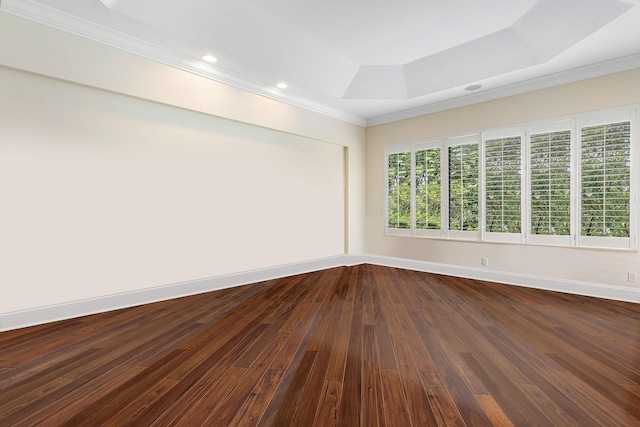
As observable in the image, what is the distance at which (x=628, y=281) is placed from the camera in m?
3.58

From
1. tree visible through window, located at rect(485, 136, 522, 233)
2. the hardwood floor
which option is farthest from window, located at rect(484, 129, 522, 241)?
the hardwood floor

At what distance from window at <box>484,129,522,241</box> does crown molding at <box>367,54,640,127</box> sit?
0.57 metres

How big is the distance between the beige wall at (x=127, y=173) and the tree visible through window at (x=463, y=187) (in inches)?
95.0

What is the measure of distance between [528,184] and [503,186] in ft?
0.99

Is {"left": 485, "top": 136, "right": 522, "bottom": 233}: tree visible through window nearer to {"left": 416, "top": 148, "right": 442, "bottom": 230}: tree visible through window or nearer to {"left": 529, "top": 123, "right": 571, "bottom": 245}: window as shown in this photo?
{"left": 529, "top": 123, "right": 571, "bottom": 245}: window

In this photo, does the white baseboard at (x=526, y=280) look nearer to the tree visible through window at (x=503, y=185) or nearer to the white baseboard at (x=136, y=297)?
the tree visible through window at (x=503, y=185)

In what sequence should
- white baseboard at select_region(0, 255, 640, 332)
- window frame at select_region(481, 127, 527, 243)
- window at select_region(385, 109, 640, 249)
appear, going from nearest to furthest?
white baseboard at select_region(0, 255, 640, 332), window at select_region(385, 109, 640, 249), window frame at select_region(481, 127, 527, 243)

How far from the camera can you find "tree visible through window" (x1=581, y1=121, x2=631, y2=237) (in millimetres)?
3625

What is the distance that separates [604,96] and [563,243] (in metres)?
1.81

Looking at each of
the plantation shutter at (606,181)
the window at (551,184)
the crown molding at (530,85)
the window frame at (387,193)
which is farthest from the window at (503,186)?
the window frame at (387,193)

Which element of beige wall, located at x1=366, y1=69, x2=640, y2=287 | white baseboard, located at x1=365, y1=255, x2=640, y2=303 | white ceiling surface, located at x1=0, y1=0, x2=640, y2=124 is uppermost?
white ceiling surface, located at x1=0, y1=0, x2=640, y2=124

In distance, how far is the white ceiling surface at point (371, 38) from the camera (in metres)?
2.88

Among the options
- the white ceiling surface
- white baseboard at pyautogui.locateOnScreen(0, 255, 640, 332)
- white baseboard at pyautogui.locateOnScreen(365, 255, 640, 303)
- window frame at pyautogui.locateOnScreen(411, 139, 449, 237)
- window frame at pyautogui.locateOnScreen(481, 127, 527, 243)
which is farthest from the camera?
window frame at pyautogui.locateOnScreen(411, 139, 449, 237)

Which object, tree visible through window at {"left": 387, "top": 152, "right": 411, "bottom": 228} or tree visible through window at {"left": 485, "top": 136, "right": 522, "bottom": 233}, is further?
tree visible through window at {"left": 387, "top": 152, "right": 411, "bottom": 228}
